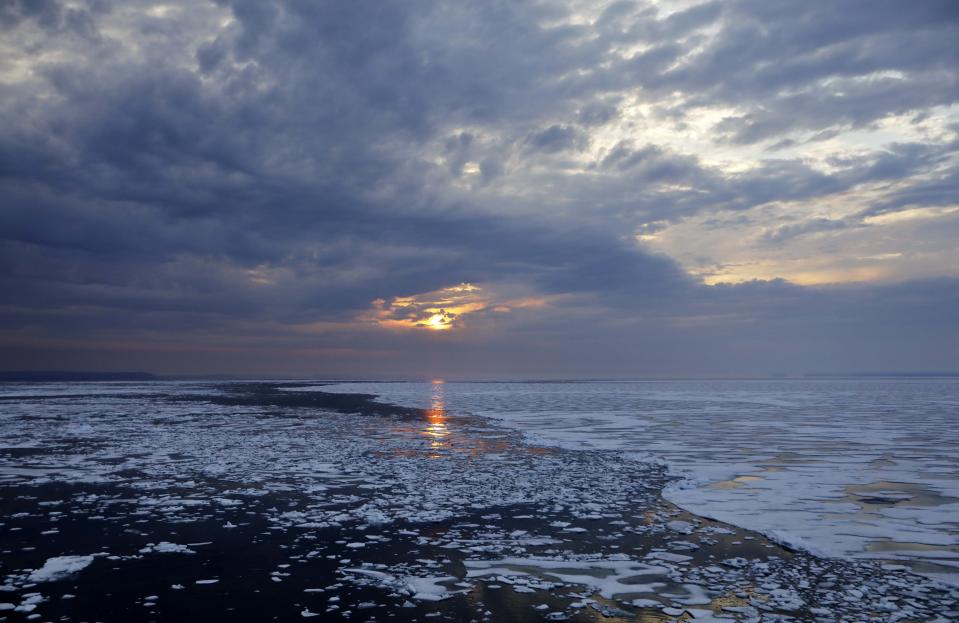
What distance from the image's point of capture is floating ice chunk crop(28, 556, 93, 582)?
625cm

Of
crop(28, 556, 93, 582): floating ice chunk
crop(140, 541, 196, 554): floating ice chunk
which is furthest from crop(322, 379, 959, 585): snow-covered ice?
crop(28, 556, 93, 582): floating ice chunk

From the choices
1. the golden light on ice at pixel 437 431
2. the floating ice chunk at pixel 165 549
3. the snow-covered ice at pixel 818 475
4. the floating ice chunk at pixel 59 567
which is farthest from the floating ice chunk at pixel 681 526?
the golden light on ice at pixel 437 431

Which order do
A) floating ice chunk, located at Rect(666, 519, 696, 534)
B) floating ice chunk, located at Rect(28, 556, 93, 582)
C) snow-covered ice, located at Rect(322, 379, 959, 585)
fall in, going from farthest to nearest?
floating ice chunk, located at Rect(666, 519, 696, 534), snow-covered ice, located at Rect(322, 379, 959, 585), floating ice chunk, located at Rect(28, 556, 93, 582)

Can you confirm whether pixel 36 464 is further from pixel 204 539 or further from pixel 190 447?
pixel 204 539

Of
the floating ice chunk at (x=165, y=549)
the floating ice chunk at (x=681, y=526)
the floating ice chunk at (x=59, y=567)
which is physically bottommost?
the floating ice chunk at (x=681, y=526)

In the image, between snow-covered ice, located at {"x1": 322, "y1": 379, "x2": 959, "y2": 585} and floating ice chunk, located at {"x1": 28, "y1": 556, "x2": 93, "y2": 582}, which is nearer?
floating ice chunk, located at {"x1": 28, "y1": 556, "x2": 93, "y2": 582}

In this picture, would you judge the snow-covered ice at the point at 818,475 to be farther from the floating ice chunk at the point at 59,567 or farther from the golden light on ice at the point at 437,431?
the floating ice chunk at the point at 59,567

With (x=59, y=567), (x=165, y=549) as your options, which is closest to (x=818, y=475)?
(x=165, y=549)

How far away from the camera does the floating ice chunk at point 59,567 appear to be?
246 inches

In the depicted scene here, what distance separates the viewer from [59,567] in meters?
6.58

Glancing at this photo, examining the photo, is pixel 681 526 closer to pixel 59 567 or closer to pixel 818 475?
pixel 818 475

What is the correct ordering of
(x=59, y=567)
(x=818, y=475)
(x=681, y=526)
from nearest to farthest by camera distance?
(x=59, y=567) < (x=681, y=526) < (x=818, y=475)

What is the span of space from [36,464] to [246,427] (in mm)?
10133

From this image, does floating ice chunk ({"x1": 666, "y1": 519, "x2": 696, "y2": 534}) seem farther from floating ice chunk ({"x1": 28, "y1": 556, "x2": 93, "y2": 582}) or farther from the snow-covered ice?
floating ice chunk ({"x1": 28, "y1": 556, "x2": 93, "y2": 582})
